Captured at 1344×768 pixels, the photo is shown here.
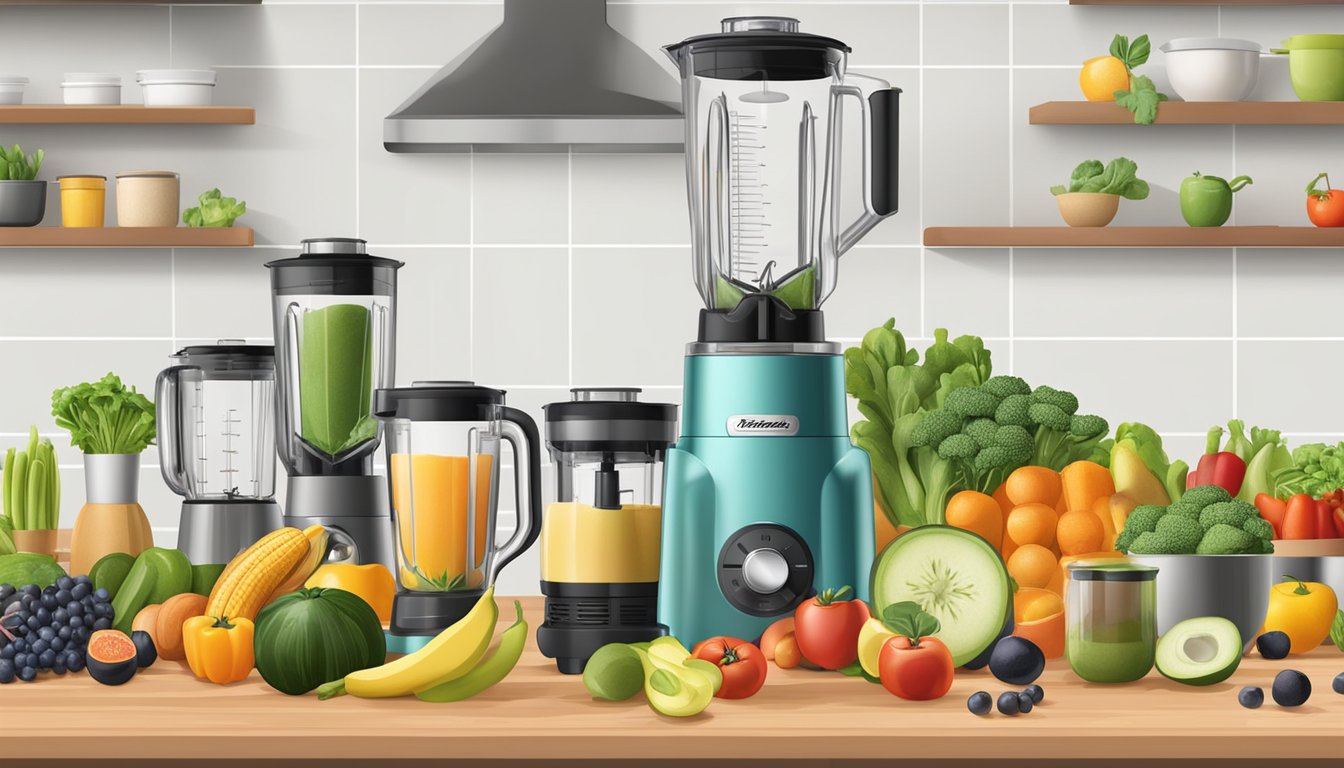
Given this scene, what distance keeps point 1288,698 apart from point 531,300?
2.37 metres

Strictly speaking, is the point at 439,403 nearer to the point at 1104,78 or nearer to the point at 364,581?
the point at 364,581

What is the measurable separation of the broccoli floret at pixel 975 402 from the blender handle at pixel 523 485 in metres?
0.45

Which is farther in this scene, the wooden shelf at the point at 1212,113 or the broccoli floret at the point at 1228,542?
the wooden shelf at the point at 1212,113

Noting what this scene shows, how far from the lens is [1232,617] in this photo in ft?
3.75

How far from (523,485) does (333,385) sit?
275 mm

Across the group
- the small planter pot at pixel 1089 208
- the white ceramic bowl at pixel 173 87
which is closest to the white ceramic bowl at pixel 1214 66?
the small planter pot at pixel 1089 208

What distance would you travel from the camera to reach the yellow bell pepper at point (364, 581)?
125 centimetres

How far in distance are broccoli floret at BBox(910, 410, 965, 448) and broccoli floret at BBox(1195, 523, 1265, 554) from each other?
0.99ft

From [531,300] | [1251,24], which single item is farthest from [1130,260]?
[531,300]

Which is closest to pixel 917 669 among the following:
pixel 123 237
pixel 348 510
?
pixel 348 510

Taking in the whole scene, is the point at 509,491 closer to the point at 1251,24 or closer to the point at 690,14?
the point at 690,14

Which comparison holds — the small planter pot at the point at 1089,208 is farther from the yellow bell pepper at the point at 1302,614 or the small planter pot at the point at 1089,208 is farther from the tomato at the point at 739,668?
the tomato at the point at 739,668

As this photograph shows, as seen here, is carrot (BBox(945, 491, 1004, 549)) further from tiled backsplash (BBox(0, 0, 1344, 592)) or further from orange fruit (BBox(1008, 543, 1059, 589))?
tiled backsplash (BBox(0, 0, 1344, 592))

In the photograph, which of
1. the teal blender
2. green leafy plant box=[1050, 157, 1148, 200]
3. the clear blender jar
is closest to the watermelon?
the teal blender
